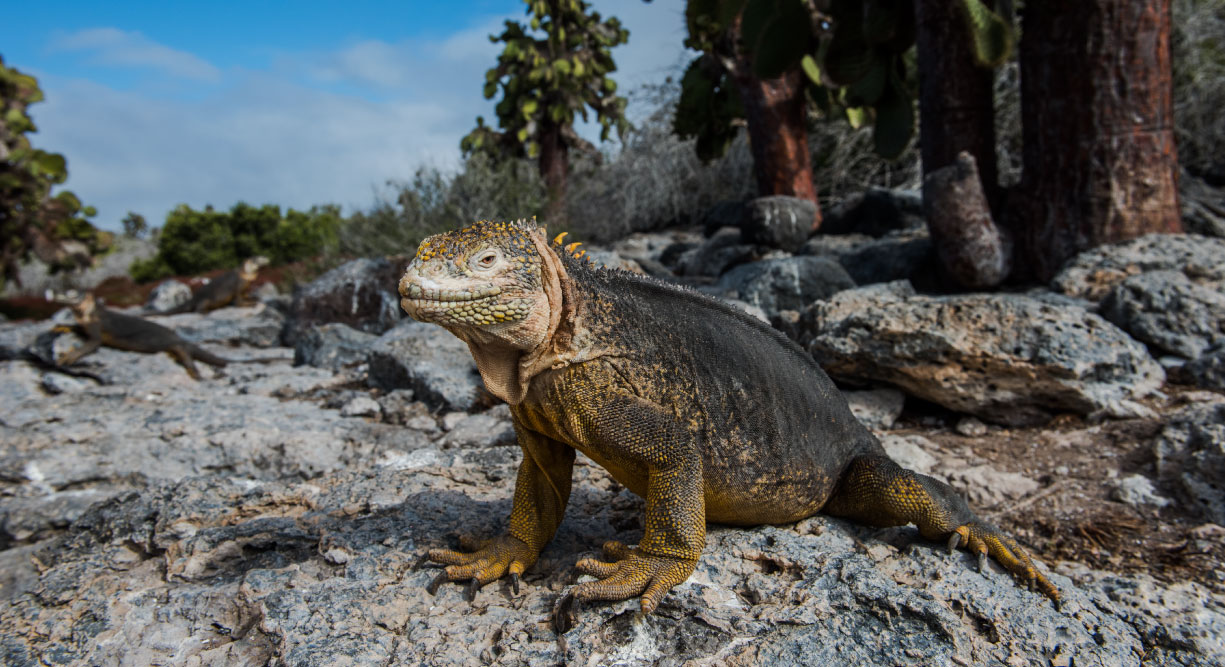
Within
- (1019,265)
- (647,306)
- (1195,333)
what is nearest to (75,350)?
(647,306)

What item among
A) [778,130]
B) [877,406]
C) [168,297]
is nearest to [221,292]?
[168,297]

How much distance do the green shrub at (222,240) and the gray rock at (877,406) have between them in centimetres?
3063

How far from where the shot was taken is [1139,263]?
6223mm

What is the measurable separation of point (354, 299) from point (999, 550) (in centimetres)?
959

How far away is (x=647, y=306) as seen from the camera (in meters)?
2.54

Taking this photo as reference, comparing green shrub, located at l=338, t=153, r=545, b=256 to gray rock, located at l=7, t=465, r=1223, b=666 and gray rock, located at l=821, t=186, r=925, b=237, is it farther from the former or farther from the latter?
gray rock, located at l=7, t=465, r=1223, b=666

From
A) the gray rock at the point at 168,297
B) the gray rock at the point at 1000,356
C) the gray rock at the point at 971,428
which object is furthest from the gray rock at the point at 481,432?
the gray rock at the point at 168,297

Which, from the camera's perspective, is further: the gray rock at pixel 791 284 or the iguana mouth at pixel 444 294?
the gray rock at pixel 791 284

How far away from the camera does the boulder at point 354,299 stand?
1041 cm

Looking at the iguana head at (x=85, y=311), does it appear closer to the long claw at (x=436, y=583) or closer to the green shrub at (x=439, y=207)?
the green shrub at (x=439, y=207)

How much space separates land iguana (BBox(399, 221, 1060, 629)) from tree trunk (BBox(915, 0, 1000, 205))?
5.95 m

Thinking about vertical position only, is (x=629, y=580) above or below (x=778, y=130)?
below

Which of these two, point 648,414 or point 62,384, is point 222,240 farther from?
point 648,414

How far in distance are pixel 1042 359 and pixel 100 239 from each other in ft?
67.7
